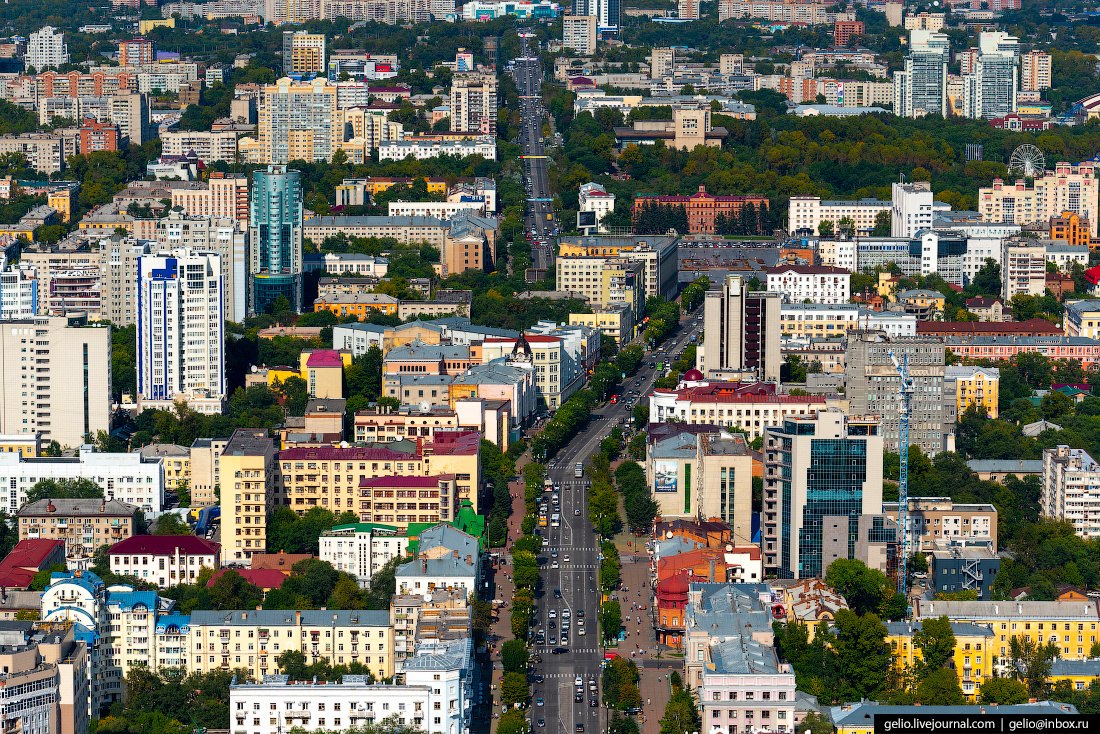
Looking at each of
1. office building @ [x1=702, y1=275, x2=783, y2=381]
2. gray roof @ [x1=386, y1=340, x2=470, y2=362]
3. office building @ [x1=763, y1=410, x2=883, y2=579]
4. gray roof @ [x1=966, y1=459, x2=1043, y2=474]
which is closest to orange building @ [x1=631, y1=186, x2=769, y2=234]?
office building @ [x1=702, y1=275, x2=783, y2=381]

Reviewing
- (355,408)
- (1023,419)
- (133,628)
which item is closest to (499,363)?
(355,408)

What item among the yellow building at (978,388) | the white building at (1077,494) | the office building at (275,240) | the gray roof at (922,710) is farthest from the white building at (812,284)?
the gray roof at (922,710)

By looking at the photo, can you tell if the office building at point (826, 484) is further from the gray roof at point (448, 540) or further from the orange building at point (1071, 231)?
the orange building at point (1071, 231)

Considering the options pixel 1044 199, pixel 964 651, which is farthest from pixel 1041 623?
pixel 1044 199

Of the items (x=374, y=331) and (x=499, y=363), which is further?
A: (x=374, y=331)

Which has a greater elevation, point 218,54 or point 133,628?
point 218,54

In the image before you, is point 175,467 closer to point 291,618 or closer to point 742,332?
point 291,618

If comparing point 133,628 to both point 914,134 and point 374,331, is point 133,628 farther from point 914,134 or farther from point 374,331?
point 914,134
